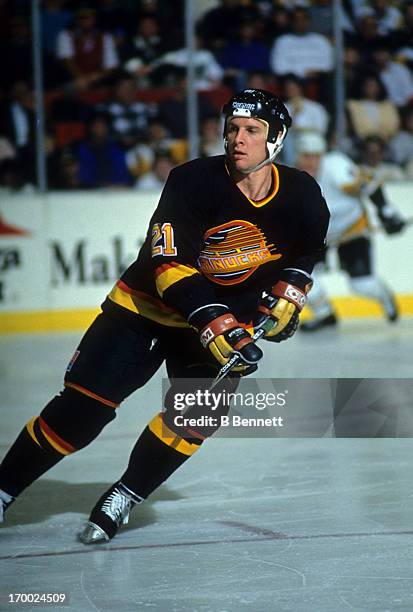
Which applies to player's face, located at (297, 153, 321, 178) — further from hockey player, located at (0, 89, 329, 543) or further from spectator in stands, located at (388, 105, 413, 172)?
hockey player, located at (0, 89, 329, 543)

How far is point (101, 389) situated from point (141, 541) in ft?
1.51

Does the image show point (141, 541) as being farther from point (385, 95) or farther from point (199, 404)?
point (385, 95)

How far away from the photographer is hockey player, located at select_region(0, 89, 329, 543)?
10.9ft

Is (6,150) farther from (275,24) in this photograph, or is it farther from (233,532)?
(233,532)

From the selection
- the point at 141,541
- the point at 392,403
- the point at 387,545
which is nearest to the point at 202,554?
the point at 141,541

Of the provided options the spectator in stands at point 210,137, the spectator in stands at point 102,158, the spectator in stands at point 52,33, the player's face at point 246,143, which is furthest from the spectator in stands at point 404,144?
the player's face at point 246,143

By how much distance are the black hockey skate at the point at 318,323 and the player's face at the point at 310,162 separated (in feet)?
4.10

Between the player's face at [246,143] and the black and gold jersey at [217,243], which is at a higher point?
the player's face at [246,143]

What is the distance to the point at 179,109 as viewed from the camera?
32.7ft

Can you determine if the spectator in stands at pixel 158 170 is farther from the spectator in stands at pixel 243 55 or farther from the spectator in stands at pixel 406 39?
the spectator in stands at pixel 406 39

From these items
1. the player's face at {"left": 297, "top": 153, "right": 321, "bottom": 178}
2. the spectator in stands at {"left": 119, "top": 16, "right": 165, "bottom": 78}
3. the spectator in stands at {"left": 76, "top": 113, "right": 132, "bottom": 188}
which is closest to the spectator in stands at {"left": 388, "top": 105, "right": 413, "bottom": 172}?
the player's face at {"left": 297, "top": 153, "right": 321, "bottom": 178}

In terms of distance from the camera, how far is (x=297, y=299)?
3479 millimetres

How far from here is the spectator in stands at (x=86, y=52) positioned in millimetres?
9836

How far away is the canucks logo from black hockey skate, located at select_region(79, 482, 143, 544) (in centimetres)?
69
